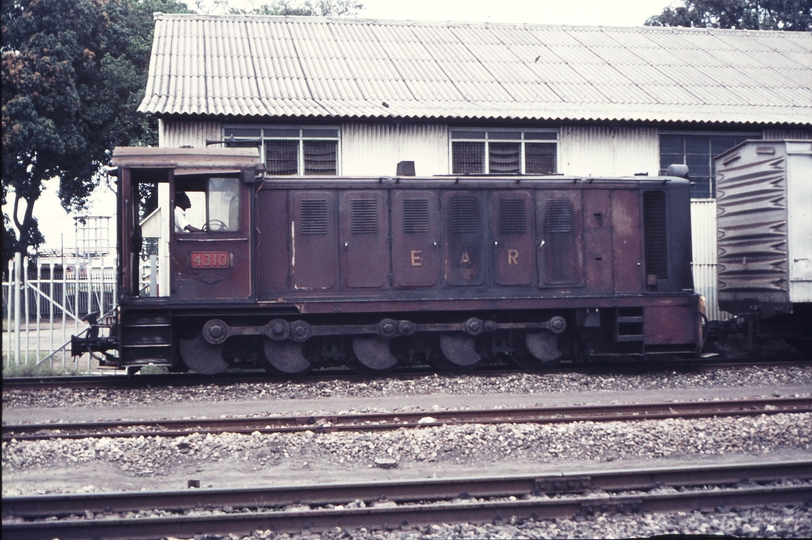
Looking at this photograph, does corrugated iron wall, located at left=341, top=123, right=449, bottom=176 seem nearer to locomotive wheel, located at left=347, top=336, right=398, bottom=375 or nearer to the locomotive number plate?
locomotive wheel, located at left=347, top=336, right=398, bottom=375

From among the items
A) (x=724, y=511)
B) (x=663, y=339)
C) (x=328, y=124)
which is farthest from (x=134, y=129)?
(x=724, y=511)

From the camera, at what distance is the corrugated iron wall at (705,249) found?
16.5m

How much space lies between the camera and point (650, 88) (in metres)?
18.1

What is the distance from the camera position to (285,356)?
35.9 feet

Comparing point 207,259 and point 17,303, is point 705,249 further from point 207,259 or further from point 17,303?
point 17,303

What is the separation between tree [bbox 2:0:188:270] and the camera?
26.0 meters

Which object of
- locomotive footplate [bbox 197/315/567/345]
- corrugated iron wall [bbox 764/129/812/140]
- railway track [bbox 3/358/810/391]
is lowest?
railway track [bbox 3/358/810/391]

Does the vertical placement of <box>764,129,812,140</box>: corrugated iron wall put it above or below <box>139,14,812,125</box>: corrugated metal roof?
below

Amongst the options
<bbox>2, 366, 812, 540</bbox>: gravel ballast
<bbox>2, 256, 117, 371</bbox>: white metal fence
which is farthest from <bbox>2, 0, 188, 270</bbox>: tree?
<bbox>2, 366, 812, 540</bbox>: gravel ballast

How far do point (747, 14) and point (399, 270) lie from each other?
31.2m

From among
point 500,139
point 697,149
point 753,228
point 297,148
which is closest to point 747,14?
point 697,149

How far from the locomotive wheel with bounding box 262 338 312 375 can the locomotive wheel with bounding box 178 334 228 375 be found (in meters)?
0.73

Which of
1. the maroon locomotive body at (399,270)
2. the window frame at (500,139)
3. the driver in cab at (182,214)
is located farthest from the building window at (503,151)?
the driver in cab at (182,214)

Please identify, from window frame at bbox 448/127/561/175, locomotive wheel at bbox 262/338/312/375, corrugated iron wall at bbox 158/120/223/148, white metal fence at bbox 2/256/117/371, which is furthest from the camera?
window frame at bbox 448/127/561/175
